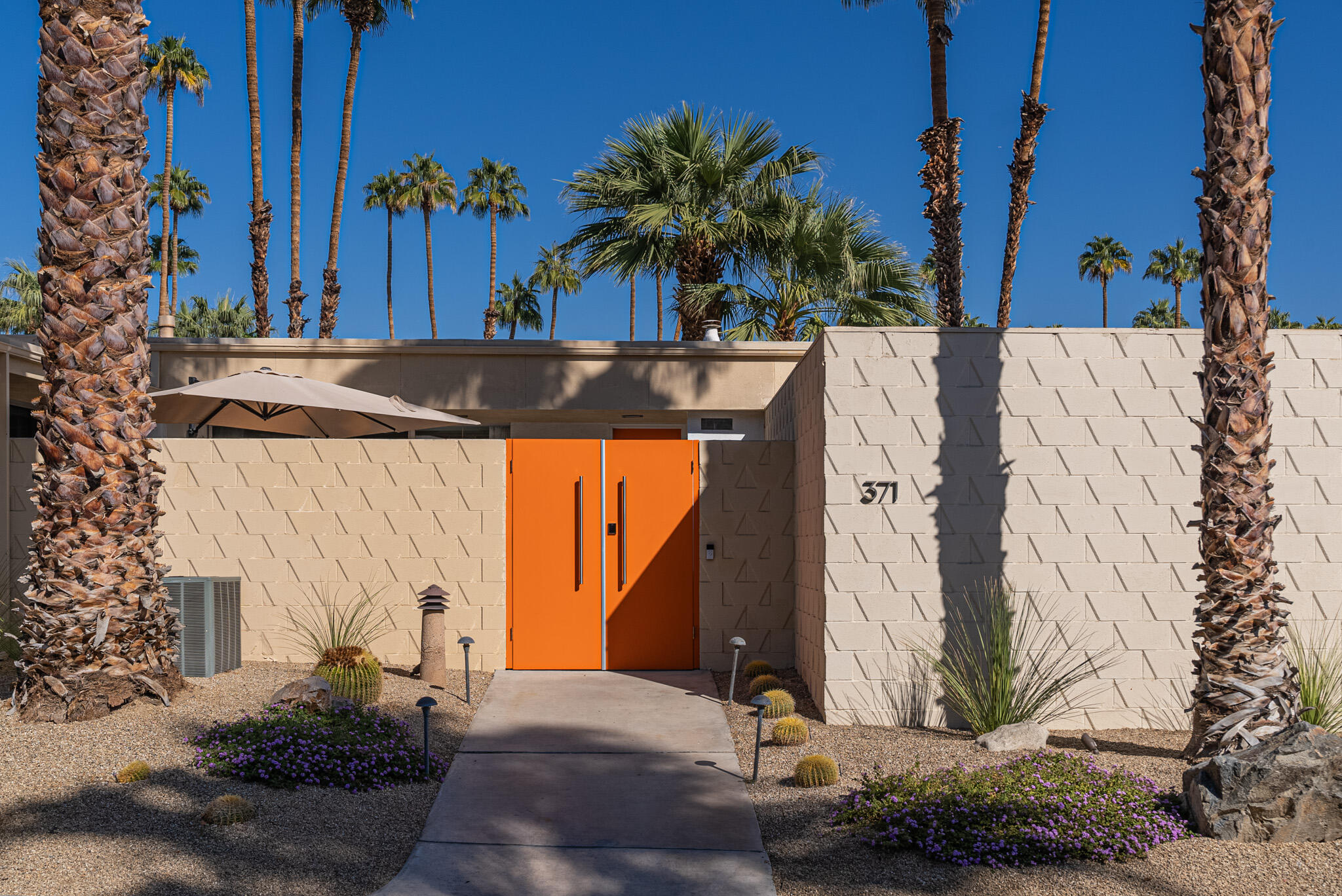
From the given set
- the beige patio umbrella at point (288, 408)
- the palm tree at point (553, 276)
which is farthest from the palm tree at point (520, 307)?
the beige patio umbrella at point (288, 408)

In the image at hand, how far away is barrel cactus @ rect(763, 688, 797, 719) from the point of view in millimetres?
7059

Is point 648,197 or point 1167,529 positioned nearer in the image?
point 1167,529

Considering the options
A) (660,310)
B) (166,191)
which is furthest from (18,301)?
(660,310)

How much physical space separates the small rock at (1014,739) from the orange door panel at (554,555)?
3.83m

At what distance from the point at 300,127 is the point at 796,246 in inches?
539

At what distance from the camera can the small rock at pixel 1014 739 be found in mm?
6145

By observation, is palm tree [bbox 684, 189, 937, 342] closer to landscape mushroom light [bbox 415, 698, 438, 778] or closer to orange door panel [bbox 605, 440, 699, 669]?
orange door panel [bbox 605, 440, 699, 669]

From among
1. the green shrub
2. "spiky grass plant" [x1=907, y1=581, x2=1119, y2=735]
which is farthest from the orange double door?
the green shrub

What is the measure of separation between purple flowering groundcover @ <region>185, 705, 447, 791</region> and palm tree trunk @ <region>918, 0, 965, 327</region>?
10.4 metres

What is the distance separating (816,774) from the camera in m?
5.65

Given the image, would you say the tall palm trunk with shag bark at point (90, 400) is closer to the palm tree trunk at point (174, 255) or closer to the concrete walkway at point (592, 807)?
the concrete walkway at point (592, 807)

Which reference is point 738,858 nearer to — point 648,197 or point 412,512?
point 412,512

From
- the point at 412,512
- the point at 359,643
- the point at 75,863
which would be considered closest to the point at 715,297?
the point at 412,512

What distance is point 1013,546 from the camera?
707 cm
